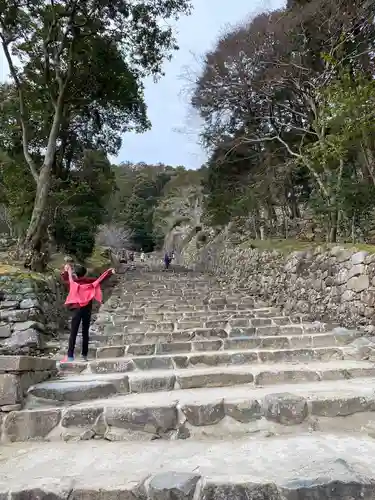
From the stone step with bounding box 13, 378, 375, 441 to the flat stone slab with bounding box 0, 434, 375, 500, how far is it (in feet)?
0.44

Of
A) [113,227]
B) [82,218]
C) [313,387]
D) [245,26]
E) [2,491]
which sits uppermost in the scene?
[245,26]

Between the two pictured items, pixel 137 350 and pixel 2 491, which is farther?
pixel 137 350

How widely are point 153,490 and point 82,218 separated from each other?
12116mm

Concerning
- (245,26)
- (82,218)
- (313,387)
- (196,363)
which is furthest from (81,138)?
(313,387)

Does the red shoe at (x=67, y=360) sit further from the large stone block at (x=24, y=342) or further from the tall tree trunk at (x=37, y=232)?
the tall tree trunk at (x=37, y=232)

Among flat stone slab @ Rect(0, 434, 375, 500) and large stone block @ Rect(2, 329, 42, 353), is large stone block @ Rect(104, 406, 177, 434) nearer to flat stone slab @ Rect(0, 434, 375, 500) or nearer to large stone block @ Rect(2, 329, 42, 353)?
flat stone slab @ Rect(0, 434, 375, 500)

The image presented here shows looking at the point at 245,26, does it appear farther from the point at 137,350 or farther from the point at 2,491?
the point at 2,491

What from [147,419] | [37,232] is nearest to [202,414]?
[147,419]

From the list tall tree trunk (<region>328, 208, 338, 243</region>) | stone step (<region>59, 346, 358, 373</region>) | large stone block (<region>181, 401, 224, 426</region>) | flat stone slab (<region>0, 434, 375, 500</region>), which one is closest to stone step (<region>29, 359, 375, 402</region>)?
stone step (<region>59, 346, 358, 373</region>)

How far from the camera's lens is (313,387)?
3814 millimetres

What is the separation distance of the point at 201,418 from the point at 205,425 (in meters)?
0.07

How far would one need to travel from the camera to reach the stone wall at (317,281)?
5.86 meters

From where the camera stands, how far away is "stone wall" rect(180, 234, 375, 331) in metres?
5.86

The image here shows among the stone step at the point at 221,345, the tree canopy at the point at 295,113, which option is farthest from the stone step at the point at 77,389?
the tree canopy at the point at 295,113
